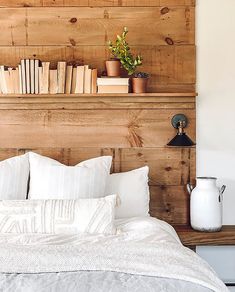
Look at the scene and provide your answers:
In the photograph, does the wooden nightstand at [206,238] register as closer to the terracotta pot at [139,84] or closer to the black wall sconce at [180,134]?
the black wall sconce at [180,134]

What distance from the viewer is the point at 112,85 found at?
3.55m

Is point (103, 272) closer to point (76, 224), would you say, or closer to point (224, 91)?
point (76, 224)

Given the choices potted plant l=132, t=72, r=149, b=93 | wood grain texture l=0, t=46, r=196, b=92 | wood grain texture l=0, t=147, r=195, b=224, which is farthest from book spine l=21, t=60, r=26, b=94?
potted plant l=132, t=72, r=149, b=93

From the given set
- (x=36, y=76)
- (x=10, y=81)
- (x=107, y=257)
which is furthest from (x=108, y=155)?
(x=107, y=257)

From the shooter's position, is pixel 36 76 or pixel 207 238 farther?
pixel 36 76

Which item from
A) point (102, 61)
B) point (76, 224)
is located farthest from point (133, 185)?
point (102, 61)

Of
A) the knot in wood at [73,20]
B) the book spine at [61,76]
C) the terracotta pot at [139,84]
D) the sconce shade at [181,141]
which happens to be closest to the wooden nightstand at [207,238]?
the sconce shade at [181,141]

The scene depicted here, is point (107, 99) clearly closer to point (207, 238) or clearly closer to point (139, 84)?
point (139, 84)

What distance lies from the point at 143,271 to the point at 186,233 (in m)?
1.31

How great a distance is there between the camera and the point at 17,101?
365 cm

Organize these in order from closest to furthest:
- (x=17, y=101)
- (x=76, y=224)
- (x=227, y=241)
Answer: (x=76, y=224)
(x=227, y=241)
(x=17, y=101)

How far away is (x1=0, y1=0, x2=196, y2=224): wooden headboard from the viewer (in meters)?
3.66

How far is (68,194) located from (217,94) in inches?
46.8

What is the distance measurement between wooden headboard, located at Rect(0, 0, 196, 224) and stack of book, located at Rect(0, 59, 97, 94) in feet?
0.24
